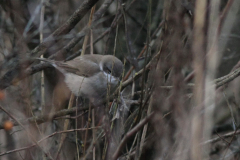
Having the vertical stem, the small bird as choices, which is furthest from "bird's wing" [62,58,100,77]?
the vertical stem

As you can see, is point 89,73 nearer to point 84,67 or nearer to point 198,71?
point 84,67

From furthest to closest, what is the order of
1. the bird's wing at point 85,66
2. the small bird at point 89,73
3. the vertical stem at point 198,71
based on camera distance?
1. the bird's wing at point 85,66
2. the small bird at point 89,73
3. the vertical stem at point 198,71

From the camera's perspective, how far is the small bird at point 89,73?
144 inches

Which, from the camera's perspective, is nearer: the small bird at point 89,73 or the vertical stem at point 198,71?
the vertical stem at point 198,71

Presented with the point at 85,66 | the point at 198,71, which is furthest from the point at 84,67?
the point at 198,71

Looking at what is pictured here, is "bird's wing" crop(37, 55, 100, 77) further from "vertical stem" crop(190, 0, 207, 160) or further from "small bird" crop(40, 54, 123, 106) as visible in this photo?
"vertical stem" crop(190, 0, 207, 160)

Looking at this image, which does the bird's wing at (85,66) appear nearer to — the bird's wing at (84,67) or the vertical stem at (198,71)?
the bird's wing at (84,67)

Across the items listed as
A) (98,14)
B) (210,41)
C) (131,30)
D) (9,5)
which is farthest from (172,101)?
(131,30)

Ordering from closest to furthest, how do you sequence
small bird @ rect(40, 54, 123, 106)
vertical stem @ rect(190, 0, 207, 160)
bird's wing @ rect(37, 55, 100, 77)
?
vertical stem @ rect(190, 0, 207, 160), small bird @ rect(40, 54, 123, 106), bird's wing @ rect(37, 55, 100, 77)

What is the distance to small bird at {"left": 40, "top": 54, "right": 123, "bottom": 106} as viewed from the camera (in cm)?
367

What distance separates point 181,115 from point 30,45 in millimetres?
3222

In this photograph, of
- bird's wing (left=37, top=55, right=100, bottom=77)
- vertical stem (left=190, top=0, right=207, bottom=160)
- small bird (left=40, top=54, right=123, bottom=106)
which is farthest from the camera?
bird's wing (left=37, top=55, right=100, bottom=77)

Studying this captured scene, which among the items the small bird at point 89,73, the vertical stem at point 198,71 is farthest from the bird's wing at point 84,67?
the vertical stem at point 198,71

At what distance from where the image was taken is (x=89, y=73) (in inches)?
152
